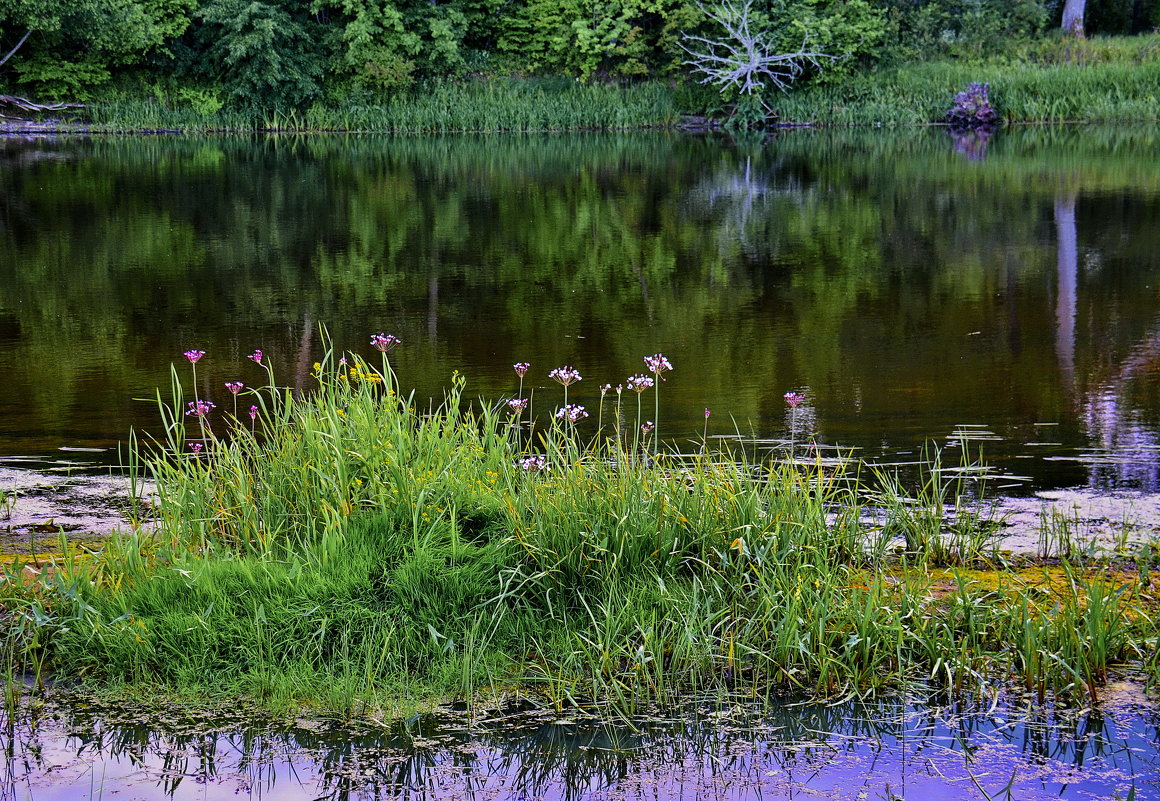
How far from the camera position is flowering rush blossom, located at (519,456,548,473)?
15.4 ft

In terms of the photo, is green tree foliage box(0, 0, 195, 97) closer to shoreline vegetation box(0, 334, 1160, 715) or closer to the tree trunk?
the tree trunk

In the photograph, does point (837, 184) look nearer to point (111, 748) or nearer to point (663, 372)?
point (663, 372)

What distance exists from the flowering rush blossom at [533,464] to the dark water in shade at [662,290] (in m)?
2.03

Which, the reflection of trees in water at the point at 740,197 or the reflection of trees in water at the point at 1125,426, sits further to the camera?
the reflection of trees in water at the point at 740,197

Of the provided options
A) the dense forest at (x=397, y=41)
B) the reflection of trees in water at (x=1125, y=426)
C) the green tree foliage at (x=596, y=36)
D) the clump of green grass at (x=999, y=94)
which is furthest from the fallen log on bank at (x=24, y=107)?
the reflection of trees in water at (x=1125, y=426)

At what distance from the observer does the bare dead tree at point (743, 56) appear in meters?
32.2

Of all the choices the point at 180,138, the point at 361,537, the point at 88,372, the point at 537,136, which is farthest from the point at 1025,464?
the point at 180,138

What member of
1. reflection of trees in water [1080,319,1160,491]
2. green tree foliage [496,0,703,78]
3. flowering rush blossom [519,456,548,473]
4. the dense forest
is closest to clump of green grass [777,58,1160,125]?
the dense forest

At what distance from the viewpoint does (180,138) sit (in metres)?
31.9

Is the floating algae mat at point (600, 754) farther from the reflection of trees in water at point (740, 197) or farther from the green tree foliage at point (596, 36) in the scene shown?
the green tree foliage at point (596, 36)

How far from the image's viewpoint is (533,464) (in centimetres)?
495

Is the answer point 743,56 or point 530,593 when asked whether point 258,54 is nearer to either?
point 743,56

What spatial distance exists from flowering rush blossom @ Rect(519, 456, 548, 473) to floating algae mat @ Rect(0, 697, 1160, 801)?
1.19 m

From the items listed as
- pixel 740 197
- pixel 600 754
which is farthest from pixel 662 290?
pixel 600 754
